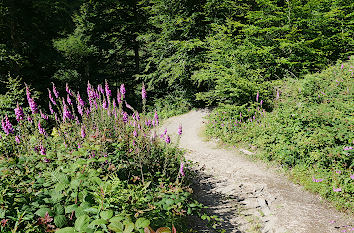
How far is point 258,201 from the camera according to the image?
394 cm

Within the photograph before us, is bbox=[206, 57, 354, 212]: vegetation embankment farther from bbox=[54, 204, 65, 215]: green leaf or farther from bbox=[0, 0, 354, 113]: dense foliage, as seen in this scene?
bbox=[54, 204, 65, 215]: green leaf

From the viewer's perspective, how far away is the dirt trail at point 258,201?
336cm

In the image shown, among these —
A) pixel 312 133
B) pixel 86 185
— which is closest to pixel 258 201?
pixel 312 133

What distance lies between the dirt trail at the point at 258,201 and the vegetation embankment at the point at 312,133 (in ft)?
1.18

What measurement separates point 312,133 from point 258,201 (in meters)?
2.32

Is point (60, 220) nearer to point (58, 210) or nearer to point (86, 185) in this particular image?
point (58, 210)

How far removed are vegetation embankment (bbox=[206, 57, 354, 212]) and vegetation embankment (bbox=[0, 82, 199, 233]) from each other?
2.83 meters

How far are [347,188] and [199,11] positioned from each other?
10853mm

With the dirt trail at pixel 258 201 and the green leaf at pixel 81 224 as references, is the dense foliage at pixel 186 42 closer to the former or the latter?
the dirt trail at pixel 258 201

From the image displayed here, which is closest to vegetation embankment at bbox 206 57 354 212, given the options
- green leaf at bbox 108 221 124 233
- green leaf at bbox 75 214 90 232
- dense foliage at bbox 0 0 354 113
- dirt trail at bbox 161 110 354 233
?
dirt trail at bbox 161 110 354 233

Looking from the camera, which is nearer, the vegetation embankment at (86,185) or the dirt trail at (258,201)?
the vegetation embankment at (86,185)

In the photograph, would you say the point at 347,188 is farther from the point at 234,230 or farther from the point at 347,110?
the point at 234,230

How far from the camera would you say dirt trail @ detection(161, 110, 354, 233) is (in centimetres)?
336

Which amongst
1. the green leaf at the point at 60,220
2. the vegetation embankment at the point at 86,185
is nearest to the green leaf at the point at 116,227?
the vegetation embankment at the point at 86,185
